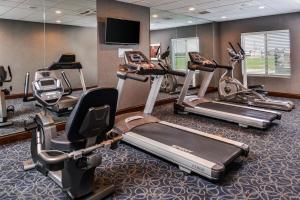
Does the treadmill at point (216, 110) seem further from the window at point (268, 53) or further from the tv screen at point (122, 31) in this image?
the window at point (268, 53)

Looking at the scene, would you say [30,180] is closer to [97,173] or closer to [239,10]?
[97,173]

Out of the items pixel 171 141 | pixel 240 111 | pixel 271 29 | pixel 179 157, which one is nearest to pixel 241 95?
pixel 240 111

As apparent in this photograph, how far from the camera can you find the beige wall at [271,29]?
Result: 7.28 meters

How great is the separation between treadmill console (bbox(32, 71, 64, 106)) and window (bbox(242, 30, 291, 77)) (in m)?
5.93

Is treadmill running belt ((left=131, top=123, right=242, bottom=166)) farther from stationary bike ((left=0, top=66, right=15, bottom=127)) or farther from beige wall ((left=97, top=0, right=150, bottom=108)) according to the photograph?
stationary bike ((left=0, top=66, right=15, bottom=127))

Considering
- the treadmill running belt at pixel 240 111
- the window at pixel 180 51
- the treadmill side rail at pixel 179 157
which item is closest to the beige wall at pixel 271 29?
the window at pixel 180 51

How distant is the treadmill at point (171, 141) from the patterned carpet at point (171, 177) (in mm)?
149

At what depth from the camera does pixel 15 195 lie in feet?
8.00

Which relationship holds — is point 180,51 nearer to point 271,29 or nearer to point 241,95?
point 241,95

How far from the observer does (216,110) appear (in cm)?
515

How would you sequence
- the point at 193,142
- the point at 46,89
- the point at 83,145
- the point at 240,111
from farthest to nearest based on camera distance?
1. the point at 240,111
2. the point at 193,142
3. the point at 46,89
4. the point at 83,145

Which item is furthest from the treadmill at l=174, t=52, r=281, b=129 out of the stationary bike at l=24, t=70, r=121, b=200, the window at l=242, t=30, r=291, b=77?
the stationary bike at l=24, t=70, r=121, b=200

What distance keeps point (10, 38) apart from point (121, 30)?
2251mm

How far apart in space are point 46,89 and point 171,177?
1917 mm
